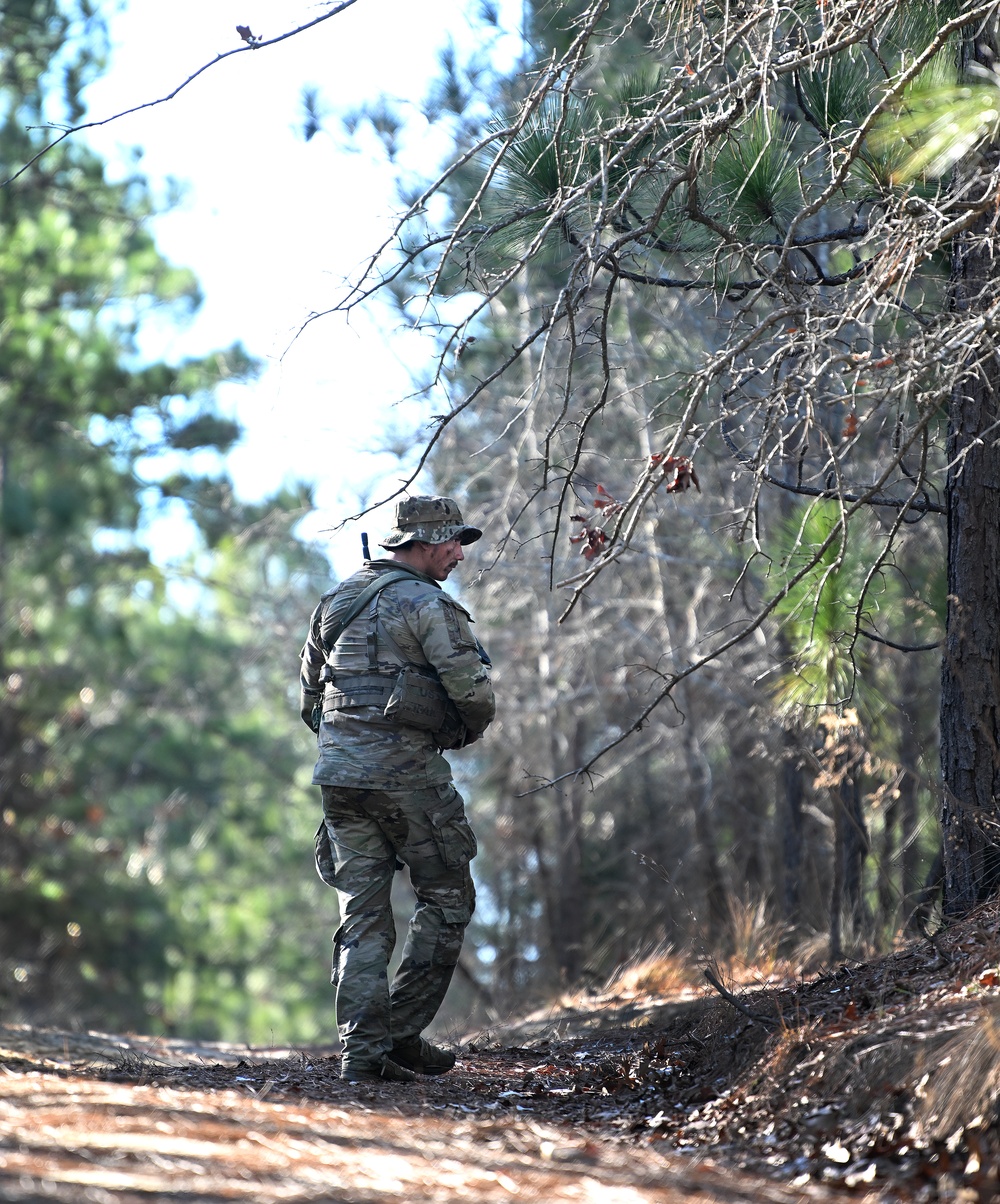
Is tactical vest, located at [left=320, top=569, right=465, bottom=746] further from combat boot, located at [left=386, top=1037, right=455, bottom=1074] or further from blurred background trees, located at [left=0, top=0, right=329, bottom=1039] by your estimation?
blurred background trees, located at [left=0, top=0, right=329, bottom=1039]

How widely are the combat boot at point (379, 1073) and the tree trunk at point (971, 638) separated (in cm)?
222

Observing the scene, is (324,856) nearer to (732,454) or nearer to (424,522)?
(424,522)

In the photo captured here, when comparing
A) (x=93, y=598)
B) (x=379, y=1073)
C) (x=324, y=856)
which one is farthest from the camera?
(x=93, y=598)

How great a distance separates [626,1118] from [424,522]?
2393 millimetres

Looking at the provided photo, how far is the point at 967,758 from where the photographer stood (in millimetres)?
5250

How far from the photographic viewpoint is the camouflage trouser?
499 centimetres

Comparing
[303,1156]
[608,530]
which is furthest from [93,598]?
[303,1156]

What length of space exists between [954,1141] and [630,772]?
34.7 feet

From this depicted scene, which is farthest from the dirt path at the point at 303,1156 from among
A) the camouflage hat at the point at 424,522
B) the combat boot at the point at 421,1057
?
the camouflage hat at the point at 424,522

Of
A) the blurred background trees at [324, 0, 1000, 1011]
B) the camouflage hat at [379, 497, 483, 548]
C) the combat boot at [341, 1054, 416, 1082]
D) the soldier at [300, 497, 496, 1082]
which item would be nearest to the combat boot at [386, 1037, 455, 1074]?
the soldier at [300, 497, 496, 1082]

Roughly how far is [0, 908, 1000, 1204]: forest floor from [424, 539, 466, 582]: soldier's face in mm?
2015

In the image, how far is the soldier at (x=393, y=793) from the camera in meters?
5.03

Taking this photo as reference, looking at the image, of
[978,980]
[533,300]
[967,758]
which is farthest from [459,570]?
[978,980]

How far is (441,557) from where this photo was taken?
5438 millimetres
